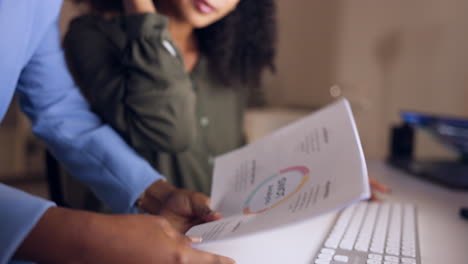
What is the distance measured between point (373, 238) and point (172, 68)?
0.48 metres

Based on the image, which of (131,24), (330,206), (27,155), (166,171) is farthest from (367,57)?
(27,155)

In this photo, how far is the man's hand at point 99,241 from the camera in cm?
29

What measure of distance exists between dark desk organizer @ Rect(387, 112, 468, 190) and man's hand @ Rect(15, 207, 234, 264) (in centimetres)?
84

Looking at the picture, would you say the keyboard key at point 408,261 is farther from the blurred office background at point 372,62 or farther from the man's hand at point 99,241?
the blurred office background at point 372,62

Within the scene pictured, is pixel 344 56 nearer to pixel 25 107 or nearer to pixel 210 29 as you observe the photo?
pixel 210 29

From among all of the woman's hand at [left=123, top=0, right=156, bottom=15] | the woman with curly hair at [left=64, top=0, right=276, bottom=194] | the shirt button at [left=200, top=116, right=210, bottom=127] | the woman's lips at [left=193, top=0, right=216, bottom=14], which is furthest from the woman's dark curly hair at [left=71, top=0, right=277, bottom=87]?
the woman's hand at [left=123, top=0, right=156, bottom=15]

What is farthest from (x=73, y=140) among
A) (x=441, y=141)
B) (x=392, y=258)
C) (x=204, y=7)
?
(x=441, y=141)

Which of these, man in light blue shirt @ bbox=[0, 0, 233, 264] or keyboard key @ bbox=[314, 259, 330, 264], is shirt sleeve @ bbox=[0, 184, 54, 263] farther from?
keyboard key @ bbox=[314, 259, 330, 264]

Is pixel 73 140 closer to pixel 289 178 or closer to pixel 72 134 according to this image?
pixel 72 134

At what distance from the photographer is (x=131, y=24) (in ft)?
2.48

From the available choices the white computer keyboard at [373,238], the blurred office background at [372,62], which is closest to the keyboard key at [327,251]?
the white computer keyboard at [373,238]

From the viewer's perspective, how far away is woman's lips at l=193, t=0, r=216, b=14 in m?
0.86

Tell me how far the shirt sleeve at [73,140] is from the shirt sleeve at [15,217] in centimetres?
32

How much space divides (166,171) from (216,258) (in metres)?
0.70
